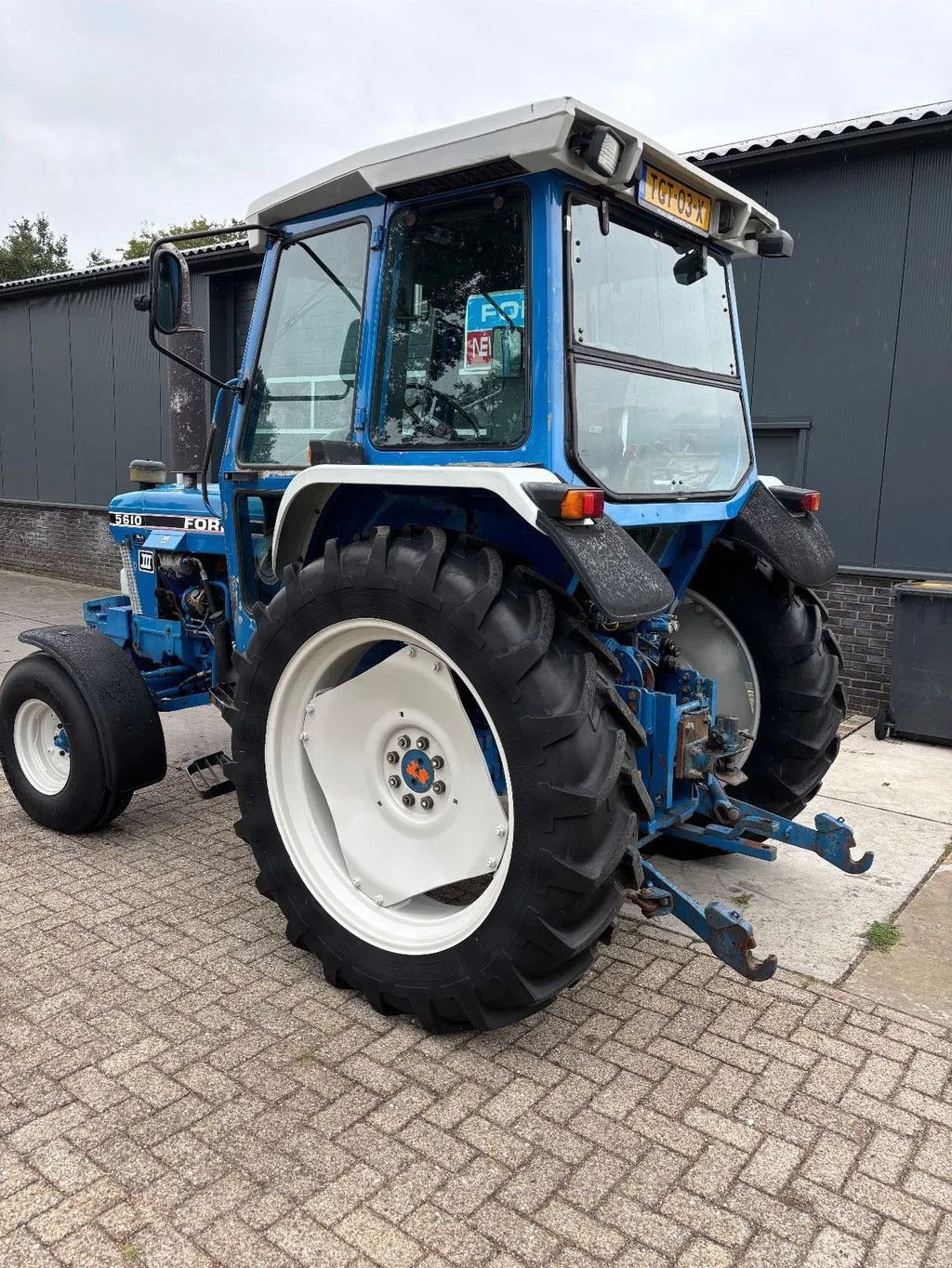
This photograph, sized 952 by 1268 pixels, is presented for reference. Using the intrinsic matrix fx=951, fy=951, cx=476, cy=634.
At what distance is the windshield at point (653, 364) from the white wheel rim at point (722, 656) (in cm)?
62

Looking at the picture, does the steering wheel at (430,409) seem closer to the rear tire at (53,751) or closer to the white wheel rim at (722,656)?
the white wheel rim at (722,656)

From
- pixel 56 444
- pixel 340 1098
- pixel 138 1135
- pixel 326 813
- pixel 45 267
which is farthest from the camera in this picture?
pixel 45 267

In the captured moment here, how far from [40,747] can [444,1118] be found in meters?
2.78

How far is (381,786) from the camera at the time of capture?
308 centimetres

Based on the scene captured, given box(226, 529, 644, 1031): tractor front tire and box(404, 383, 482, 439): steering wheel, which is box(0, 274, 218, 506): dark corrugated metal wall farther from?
box(226, 529, 644, 1031): tractor front tire

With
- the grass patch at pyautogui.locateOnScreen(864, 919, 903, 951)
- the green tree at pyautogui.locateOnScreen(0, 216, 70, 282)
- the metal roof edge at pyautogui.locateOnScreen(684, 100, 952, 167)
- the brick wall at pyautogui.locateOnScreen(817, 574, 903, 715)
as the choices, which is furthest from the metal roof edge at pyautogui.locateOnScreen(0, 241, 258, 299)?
the green tree at pyautogui.locateOnScreen(0, 216, 70, 282)

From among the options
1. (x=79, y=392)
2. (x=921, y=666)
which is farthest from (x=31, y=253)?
(x=921, y=666)

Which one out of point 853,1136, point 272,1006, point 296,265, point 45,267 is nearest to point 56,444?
point 296,265

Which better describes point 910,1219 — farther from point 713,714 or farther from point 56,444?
point 56,444

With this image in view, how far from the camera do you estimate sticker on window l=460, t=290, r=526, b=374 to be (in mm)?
2773

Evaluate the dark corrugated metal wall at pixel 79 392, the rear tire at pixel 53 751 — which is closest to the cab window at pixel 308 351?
the rear tire at pixel 53 751

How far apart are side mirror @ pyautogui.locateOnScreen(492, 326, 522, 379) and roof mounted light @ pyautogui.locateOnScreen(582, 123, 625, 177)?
18.6 inches

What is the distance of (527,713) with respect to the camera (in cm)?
242

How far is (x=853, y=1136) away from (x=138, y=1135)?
5.85 feet
